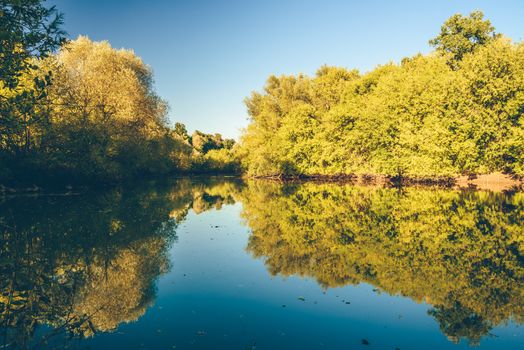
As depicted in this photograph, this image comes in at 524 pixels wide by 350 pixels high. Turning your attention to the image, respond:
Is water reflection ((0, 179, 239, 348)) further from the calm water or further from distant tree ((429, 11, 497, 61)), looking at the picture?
distant tree ((429, 11, 497, 61))

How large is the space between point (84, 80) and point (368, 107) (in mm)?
44377

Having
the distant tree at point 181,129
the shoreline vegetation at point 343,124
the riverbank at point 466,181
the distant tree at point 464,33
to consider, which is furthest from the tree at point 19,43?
the distant tree at point 181,129

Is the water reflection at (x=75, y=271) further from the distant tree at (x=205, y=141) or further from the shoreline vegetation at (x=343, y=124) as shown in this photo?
the distant tree at (x=205, y=141)

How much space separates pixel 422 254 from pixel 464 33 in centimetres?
6882

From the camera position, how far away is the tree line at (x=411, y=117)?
141ft

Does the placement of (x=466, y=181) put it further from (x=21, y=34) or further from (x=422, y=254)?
(x=21, y=34)

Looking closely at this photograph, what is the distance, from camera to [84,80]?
47031mm

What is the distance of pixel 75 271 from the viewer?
1159 centimetres

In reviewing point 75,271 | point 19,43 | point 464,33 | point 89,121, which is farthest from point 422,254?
point 464,33

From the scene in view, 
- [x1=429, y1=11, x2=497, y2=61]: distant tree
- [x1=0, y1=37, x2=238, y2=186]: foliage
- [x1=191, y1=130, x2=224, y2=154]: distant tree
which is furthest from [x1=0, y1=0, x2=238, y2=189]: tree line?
[x1=191, y1=130, x2=224, y2=154]: distant tree

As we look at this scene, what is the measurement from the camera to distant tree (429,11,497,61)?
63.9m

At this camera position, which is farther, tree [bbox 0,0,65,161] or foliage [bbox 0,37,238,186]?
foliage [bbox 0,37,238,186]

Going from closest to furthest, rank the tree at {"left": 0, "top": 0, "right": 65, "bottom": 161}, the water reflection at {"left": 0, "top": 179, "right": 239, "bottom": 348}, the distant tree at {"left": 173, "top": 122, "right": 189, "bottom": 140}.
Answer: the water reflection at {"left": 0, "top": 179, "right": 239, "bottom": 348} < the tree at {"left": 0, "top": 0, "right": 65, "bottom": 161} < the distant tree at {"left": 173, "top": 122, "right": 189, "bottom": 140}

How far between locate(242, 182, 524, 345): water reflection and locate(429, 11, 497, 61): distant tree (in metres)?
53.0
